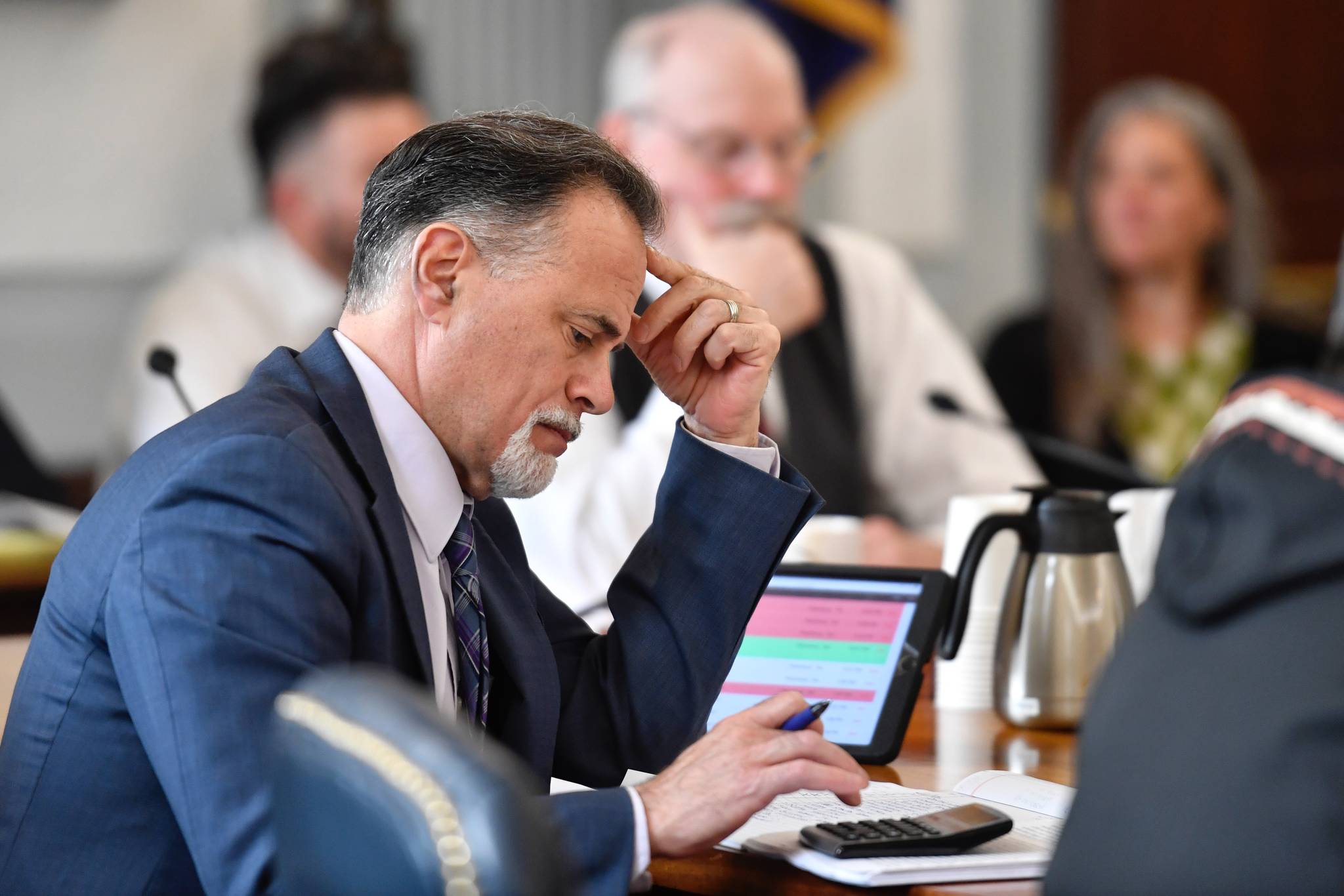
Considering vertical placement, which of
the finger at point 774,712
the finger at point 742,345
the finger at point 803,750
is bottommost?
the finger at point 803,750

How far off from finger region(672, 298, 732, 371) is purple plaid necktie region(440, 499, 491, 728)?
0.90 ft

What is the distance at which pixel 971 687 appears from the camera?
67.4 inches

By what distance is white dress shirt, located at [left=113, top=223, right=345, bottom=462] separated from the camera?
289cm

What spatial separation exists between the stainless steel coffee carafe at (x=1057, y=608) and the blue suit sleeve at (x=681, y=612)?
0.25 meters

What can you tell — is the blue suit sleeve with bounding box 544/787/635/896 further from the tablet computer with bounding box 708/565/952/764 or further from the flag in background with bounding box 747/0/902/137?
the flag in background with bounding box 747/0/902/137

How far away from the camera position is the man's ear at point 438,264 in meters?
1.27

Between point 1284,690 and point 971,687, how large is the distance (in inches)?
37.6

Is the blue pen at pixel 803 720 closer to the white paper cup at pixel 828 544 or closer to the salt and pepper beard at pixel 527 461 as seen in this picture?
the salt and pepper beard at pixel 527 461

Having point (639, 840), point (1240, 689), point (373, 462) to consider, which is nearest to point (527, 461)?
point (373, 462)

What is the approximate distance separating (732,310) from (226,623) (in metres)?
0.65

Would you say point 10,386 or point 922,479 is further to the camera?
point 10,386

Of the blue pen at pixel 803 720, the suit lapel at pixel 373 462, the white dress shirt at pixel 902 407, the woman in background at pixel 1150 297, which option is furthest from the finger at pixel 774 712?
the woman in background at pixel 1150 297

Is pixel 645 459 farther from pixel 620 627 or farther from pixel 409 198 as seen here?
pixel 409 198

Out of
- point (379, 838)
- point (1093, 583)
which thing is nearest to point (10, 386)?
point (1093, 583)
